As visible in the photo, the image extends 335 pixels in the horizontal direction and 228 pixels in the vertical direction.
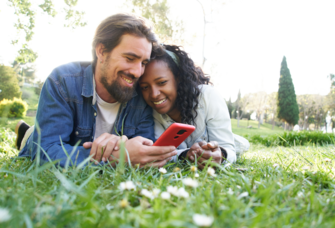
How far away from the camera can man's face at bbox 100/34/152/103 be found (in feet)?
7.97

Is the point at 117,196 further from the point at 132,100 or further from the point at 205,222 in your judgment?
the point at 132,100

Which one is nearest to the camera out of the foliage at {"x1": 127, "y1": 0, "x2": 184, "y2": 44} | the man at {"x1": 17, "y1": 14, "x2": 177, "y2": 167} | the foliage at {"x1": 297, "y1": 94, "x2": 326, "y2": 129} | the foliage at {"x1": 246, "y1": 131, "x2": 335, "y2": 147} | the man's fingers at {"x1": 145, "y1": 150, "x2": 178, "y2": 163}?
the man's fingers at {"x1": 145, "y1": 150, "x2": 178, "y2": 163}

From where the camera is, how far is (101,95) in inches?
107

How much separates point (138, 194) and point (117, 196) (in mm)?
110

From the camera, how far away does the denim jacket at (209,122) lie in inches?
102

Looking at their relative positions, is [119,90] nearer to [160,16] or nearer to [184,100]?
[184,100]

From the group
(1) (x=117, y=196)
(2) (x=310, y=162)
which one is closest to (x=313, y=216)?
(1) (x=117, y=196)

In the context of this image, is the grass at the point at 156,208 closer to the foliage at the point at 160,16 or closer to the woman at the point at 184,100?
the woman at the point at 184,100

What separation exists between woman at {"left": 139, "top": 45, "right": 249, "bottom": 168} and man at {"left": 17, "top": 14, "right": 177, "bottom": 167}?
0.53 ft

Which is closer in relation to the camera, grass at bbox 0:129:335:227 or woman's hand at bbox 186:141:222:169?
grass at bbox 0:129:335:227

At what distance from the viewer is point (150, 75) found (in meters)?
2.55

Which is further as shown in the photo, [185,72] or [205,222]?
[185,72]

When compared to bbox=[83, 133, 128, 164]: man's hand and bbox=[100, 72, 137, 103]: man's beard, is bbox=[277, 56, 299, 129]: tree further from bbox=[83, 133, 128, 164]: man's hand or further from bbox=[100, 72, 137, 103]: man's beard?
bbox=[83, 133, 128, 164]: man's hand

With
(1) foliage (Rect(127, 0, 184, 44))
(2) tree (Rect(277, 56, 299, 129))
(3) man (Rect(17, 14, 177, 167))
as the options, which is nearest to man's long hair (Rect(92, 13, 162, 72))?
(3) man (Rect(17, 14, 177, 167))
